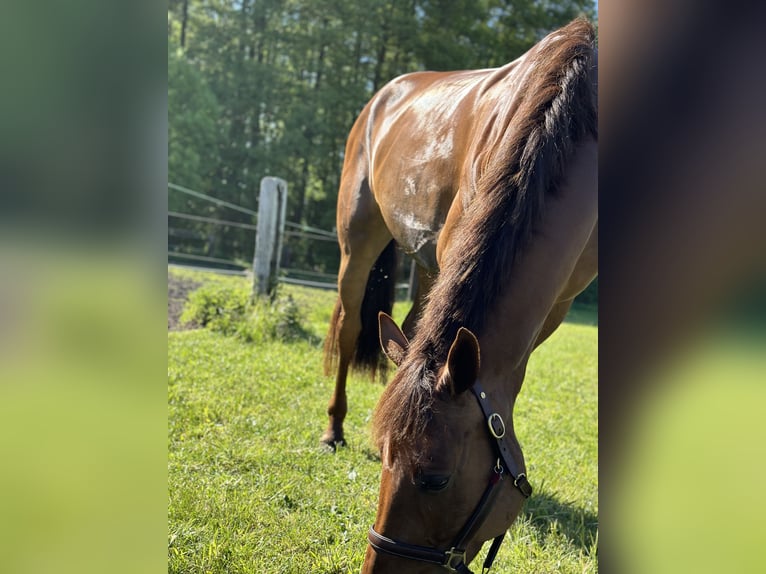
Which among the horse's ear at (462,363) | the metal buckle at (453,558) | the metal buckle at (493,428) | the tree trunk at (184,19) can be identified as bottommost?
the metal buckle at (453,558)

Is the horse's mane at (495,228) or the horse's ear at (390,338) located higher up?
the horse's mane at (495,228)

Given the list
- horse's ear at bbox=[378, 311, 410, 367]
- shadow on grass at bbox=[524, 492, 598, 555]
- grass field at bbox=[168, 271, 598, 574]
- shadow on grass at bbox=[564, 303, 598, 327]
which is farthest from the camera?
shadow on grass at bbox=[564, 303, 598, 327]

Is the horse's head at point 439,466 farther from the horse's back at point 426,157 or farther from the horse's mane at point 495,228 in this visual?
the horse's back at point 426,157

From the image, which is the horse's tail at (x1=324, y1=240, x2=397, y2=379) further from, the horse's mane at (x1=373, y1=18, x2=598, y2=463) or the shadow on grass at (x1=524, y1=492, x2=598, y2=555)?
the horse's mane at (x1=373, y1=18, x2=598, y2=463)

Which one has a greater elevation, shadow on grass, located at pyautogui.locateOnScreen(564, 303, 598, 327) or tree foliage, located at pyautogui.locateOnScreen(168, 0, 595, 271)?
tree foliage, located at pyautogui.locateOnScreen(168, 0, 595, 271)

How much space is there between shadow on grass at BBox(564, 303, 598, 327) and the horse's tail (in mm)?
8948

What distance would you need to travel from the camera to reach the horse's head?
55.9 inches

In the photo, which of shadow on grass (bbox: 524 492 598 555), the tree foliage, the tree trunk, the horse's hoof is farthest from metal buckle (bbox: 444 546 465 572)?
the tree trunk

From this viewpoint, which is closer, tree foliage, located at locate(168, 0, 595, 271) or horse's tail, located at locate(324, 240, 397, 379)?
horse's tail, located at locate(324, 240, 397, 379)

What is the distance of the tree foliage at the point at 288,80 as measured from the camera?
17797 millimetres

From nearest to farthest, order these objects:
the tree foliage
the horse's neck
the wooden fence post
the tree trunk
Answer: the horse's neck
the wooden fence post
the tree foliage
the tree trunk
